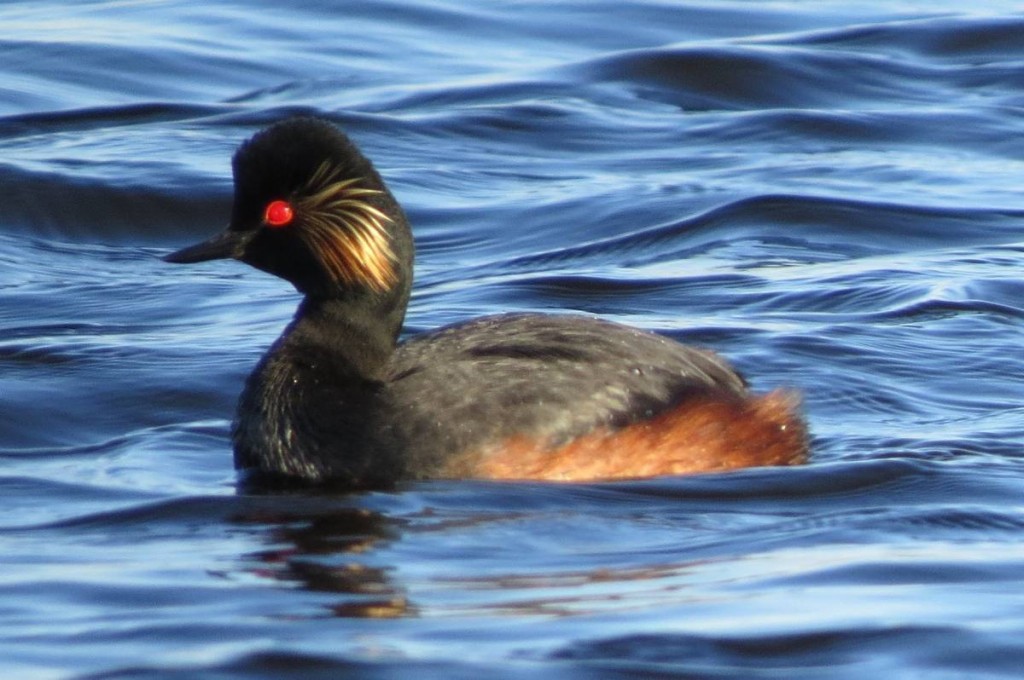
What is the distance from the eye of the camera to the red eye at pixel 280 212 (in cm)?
832

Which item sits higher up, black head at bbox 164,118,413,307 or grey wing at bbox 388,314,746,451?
black head at bbox 164,118,413,307

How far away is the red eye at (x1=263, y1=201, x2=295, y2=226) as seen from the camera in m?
8.32

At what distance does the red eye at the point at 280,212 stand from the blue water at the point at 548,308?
1048 mm

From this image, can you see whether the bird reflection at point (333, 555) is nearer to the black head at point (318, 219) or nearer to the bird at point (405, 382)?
the bird at point (405, 382)

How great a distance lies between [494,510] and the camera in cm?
761

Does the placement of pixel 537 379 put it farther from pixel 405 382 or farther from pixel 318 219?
pixel 318 219

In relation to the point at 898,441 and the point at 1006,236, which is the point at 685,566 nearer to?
the point at 898,441

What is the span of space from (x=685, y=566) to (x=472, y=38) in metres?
13.3

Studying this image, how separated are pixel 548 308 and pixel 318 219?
3398mm

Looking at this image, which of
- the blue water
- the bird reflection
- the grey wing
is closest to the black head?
the grey wing

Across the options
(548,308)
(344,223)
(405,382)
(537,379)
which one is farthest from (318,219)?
(548,308)

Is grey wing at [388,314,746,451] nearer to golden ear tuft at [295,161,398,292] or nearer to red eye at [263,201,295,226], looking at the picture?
golden ear tuft at [295,161,398,292]

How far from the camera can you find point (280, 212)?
833 centimetres

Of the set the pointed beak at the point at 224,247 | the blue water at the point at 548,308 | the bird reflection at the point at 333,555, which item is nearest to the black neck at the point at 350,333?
the pointed beak at the point at 224,247
